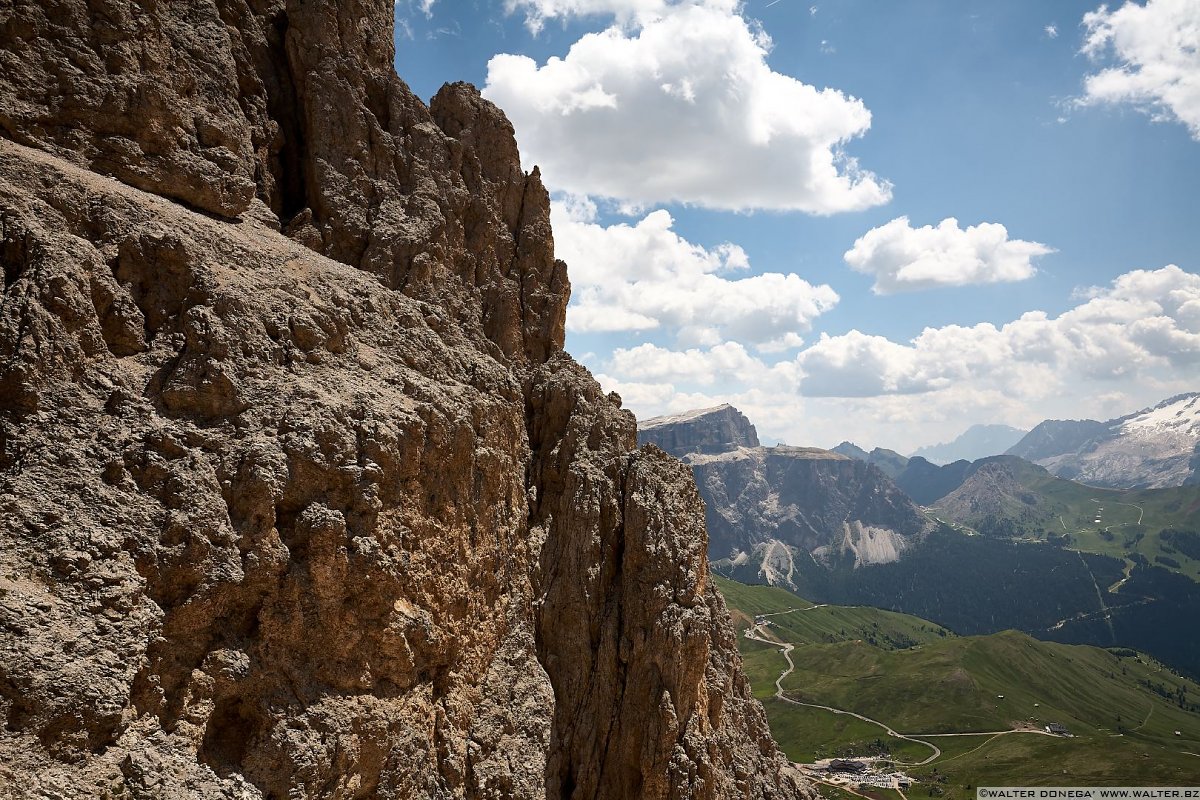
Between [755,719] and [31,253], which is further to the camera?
[755,719]

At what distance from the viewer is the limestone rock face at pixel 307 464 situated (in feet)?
84.9

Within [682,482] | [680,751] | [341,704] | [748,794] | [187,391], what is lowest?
[748,794]

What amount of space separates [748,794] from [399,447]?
3743 centimetres

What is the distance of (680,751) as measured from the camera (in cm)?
4512

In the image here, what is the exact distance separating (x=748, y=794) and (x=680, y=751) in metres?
9.67

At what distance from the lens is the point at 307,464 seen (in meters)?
32.0

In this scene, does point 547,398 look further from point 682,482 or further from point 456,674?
point 456,674

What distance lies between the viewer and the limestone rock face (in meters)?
25.9

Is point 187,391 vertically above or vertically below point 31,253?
below

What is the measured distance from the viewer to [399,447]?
35.4 m

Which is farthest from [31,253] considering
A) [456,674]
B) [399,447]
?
[456,674]

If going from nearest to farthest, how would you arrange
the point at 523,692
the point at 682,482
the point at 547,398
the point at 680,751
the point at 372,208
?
the point at 523,692 < the point at 680,751 < the point at 372,208 < the point at 547,398 < the point at 682,482

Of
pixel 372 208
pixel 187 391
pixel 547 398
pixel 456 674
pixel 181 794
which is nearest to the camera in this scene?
pixel 181 794

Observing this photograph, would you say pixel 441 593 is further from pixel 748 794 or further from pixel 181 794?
pixel 748 794
